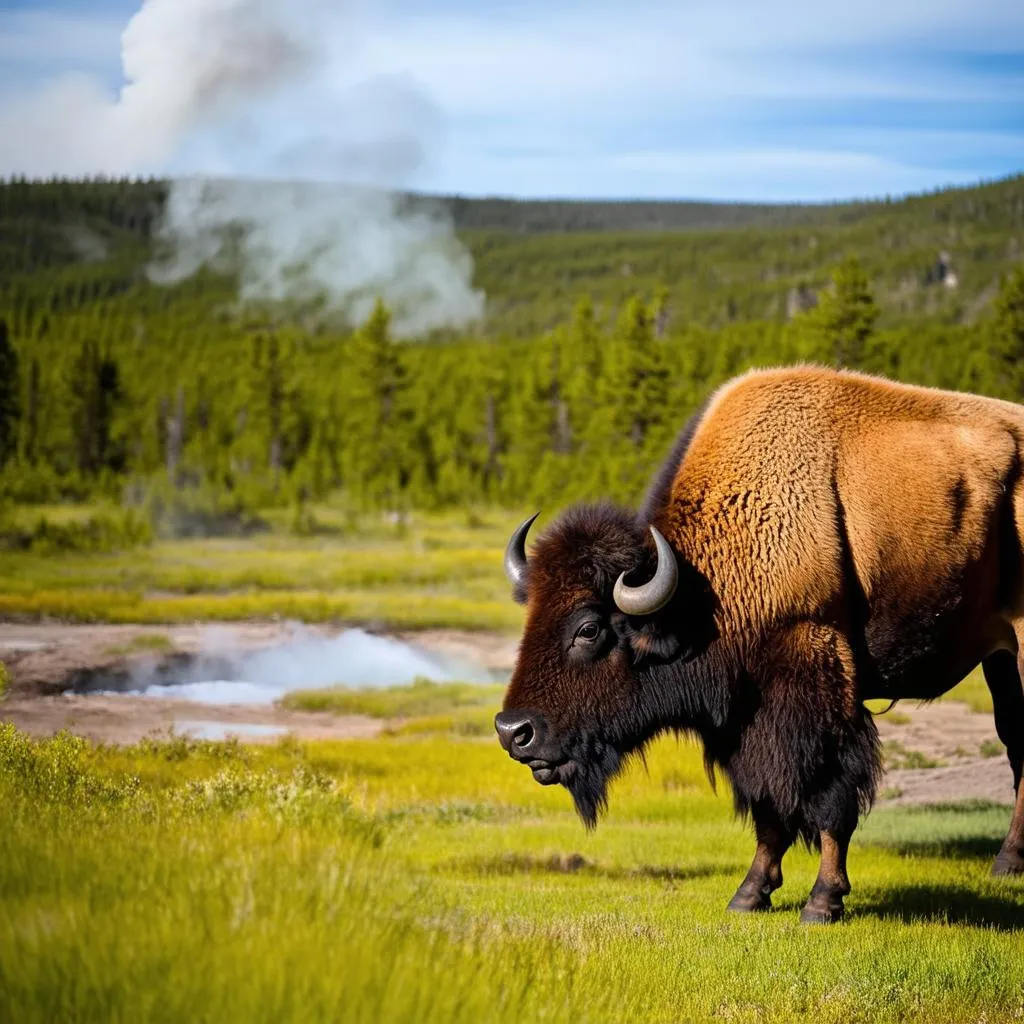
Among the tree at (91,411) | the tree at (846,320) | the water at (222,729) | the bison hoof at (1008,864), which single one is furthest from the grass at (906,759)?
the tree at (91,411)

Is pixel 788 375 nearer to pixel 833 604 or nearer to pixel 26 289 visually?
pixel 833 604

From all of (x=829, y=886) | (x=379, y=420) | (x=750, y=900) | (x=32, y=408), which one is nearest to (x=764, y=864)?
(x=750, y=900)

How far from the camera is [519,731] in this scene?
20.7 ft

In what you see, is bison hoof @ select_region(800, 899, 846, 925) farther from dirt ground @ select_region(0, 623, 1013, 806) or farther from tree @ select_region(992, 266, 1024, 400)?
tree @ select_region(992, 266, 1024, 400)

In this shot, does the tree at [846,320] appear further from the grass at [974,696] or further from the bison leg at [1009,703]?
the bison leg at [1009,703]

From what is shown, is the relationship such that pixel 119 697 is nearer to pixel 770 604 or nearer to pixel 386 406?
pixel 770 604

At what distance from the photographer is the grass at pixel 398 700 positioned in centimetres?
1811

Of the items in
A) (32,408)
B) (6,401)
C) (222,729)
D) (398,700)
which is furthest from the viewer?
(32,408)

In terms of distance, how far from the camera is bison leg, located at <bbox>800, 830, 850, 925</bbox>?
263 inches

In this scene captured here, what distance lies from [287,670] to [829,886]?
15888 mm

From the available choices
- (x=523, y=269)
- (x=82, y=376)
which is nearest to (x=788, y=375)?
(x=82, y=376)

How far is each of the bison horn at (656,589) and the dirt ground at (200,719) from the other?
6.23 metres

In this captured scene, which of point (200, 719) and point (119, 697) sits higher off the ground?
point (119, 697)

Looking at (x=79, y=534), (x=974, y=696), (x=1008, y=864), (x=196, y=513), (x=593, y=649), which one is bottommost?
(x=974, y=696)
